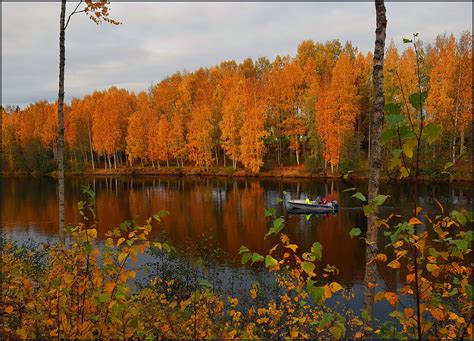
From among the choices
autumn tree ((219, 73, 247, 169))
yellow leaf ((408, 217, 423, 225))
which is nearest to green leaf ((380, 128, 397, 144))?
yellow leaf ((408, 217, 423, 225))

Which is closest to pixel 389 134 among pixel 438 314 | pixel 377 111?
pixel 438 314

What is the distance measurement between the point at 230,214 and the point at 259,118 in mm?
27972

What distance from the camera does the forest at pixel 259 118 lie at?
140 ft

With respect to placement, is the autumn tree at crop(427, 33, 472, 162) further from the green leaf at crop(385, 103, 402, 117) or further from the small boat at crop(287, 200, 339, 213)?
the green leaf at crop(385, 103, 402, 117)

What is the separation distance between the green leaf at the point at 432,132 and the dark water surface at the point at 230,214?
261 inches

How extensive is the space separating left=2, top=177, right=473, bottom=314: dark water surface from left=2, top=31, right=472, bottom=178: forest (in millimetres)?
6499

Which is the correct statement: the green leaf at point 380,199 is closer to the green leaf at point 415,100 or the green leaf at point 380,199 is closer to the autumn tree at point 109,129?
the green leaf at point 415,100

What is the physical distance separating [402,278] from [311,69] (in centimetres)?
4929

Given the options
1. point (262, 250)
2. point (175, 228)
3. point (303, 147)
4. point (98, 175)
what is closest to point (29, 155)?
point (98, 175)

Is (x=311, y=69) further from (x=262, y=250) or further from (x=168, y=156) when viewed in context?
(x=262, y=250)

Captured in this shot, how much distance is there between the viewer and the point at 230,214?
89.1 ft

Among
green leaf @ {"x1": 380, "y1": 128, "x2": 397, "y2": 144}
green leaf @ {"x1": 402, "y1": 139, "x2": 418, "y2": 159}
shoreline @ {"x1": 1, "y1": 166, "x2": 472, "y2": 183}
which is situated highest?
green leaf @ {"x1": 380, "y1": 128, "x2": 397, "y2": 144}

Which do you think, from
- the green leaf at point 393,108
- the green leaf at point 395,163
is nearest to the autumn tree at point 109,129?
the green leaf at point 395,163

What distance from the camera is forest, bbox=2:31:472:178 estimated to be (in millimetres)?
42812
